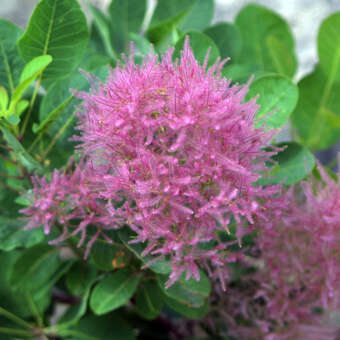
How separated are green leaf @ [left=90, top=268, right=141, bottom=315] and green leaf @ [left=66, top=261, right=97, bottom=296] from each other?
0.28 feet

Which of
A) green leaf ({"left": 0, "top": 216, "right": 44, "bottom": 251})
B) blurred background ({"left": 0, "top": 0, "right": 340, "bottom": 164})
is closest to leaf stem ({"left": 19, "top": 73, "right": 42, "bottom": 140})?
green leaf ({"left": 0, "top": 216, "right": 44, "bottom": 251})

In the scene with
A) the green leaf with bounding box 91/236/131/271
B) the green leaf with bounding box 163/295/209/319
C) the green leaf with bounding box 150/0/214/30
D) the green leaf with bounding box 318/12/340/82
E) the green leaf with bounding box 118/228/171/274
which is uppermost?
the green leaf with bounding box 150/0/214/30

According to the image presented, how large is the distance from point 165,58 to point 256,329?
44 centimetres

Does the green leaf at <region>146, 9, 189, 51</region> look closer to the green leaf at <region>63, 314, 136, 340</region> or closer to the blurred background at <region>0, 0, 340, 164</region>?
the green leaf at <region>63, 314, 136, 340</region>

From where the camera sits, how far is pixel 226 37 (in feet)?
2.22

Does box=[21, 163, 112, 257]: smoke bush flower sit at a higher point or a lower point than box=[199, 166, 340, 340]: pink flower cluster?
higher

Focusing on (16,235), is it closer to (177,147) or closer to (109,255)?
(109,255)

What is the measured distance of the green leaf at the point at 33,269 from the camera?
647 mm

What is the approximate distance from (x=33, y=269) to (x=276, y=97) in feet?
1.42

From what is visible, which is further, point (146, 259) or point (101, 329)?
point (101, 329)

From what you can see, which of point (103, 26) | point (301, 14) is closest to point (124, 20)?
point (103, 26)

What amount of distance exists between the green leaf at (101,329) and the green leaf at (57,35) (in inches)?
13.8

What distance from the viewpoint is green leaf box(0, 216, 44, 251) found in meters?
0.56

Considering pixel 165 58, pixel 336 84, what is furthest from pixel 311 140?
pixel 165 58
